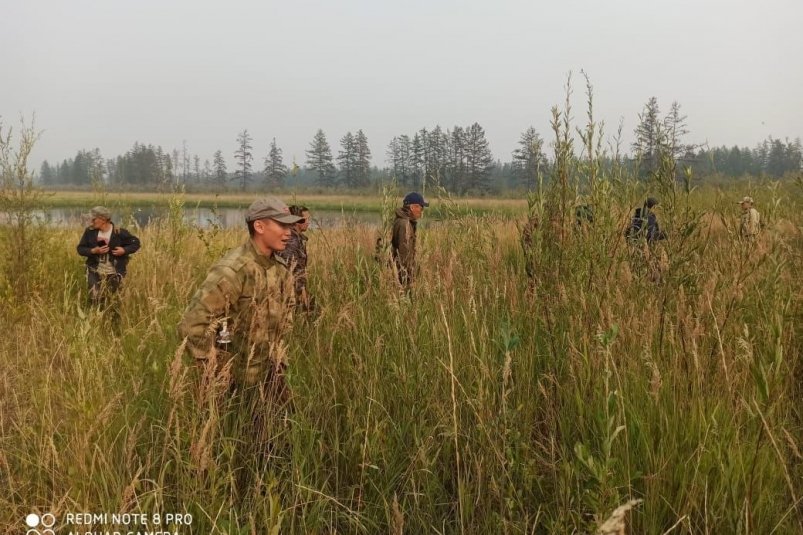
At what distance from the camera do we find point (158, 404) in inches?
100

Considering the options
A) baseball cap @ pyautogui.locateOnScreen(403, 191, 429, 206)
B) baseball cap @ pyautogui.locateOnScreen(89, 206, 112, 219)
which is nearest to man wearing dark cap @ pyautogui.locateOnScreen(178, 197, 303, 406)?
baseball cap @ pyautogui.locateOnScreen(403, 191, 429, 206)

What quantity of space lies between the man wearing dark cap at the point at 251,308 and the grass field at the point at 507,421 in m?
0.19

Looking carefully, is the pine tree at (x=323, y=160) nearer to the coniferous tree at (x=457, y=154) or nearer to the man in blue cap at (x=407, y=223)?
the coniferous tree at (x=457, y=154)

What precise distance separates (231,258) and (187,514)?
1.40 m

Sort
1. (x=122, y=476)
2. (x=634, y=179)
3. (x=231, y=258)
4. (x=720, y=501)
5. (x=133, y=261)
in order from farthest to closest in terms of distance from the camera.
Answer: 1. (x=133, y=261)
2. (x=634, y=179)
3. (x=231, y=258)
4. (x=122, y=476)
5. (x=720, y=501)

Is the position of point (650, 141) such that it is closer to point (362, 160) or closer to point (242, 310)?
point (242, 310)

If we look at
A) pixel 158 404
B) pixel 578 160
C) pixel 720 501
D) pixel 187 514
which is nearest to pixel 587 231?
pixel 578 160

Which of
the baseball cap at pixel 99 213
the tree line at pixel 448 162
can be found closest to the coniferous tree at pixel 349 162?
the tree line at pixel 448 162

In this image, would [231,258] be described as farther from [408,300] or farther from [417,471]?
[417,471]

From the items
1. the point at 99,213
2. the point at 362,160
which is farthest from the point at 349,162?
the point at 99,213

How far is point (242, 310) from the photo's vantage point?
273 centimetres

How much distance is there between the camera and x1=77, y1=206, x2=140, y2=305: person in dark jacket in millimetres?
5818

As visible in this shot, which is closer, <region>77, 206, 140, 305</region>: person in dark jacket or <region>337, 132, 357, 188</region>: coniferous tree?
<region>77, 206, 140, 305</region>: person in dark jacket

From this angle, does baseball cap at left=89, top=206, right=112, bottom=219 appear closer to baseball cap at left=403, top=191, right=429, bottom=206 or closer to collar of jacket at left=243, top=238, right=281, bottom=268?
baseball cap at left=403, top=191, right=429, bottom=206
